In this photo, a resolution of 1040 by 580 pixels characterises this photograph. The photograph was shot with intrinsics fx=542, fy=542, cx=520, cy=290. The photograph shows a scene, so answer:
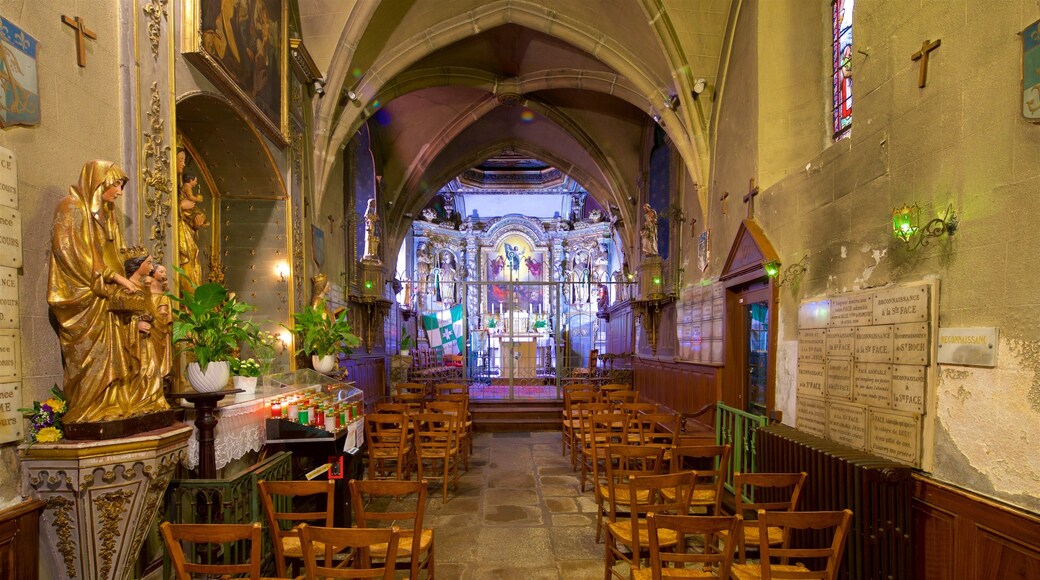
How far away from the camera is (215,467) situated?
3.51m

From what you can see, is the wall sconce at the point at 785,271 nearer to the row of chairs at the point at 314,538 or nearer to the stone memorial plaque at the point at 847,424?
the stone memorial plaque at the point at 847,424

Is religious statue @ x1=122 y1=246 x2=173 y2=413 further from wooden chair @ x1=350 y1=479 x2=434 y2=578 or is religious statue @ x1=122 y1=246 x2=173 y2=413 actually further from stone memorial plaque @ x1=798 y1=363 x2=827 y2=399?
stone memorial plaque @ x1=798 y1=363 x2=827 y2=399

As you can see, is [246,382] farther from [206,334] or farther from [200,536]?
[200,536]

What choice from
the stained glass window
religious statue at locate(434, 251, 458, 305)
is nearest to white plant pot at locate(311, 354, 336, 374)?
the stained glass window

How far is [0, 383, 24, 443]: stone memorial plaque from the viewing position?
237 cm

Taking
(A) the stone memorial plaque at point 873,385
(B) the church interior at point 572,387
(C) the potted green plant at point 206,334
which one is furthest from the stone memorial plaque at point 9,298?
(A) the stone memorial plaque at point 873,385

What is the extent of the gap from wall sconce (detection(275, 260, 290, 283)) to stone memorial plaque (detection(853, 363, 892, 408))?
554cm

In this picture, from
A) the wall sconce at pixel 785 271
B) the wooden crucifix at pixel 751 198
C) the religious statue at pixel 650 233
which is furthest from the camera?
the religious statue at pixel 650 233

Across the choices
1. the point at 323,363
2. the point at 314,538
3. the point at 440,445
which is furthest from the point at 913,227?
the point at 323,363

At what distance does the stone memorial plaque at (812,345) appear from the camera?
415 centimetres

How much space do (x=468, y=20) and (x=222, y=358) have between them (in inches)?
282

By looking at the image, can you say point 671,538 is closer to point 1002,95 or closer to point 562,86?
point 1002,95

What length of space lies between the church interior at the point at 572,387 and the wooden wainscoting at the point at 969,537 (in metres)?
0.02

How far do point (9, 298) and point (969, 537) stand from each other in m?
4.61
